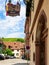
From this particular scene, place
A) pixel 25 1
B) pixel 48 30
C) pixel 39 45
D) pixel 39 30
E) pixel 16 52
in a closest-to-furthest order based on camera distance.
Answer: pixel 48 30 < pixel 39 30 < pixel 39 45 < pixel 25 1 < pixel 16 52

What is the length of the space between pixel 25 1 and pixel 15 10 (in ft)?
7.55

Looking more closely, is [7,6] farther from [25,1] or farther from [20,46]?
[20,46]

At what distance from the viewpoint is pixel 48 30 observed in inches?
440

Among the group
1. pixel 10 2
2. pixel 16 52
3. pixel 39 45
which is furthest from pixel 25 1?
pixel 16 52

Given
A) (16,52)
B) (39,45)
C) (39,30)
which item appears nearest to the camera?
(39,30)

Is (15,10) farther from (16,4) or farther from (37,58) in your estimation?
(37,58)

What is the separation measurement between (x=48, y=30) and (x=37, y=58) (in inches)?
292

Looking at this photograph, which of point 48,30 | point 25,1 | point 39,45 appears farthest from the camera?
point 25,1

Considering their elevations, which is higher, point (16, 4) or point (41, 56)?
point (16, 4)

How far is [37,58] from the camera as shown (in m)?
18.4

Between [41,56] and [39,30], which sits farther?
[41,56]

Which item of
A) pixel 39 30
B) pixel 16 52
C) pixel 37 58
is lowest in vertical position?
pixel 16 52

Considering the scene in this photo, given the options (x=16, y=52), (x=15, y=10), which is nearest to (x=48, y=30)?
(x=15, y=10)

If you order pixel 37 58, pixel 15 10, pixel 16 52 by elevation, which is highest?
pixel 15 10
